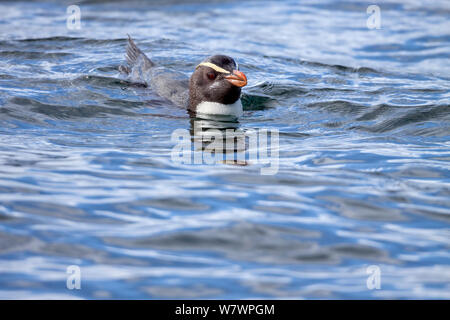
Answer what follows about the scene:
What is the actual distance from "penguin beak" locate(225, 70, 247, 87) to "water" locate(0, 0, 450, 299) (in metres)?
0.56

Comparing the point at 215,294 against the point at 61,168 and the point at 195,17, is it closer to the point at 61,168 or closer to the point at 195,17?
the point at 61,168

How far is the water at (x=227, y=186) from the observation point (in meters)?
4.92

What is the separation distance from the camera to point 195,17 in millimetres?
18844

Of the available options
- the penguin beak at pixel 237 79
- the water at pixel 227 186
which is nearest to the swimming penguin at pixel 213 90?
the penguin beak at pixel 237 79

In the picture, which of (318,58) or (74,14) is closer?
(318,58)

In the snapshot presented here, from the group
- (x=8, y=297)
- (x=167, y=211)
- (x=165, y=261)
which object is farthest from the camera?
(x=167, y=211)

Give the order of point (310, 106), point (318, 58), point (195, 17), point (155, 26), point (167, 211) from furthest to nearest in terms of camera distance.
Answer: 1. point (195, 17)
2. point (155, 26)
3. point (318, 58)
4. point (310, 106)
5. point (167, 211)

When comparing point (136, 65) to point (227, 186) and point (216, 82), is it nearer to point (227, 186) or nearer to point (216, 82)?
point (216, 82)

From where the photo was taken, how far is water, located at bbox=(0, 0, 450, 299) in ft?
16.1

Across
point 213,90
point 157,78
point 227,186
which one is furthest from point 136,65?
point 227,186

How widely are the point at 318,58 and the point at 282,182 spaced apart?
8236 millimetres

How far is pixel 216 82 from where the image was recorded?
32.9 ft

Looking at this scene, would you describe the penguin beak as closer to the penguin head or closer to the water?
the penguin head
